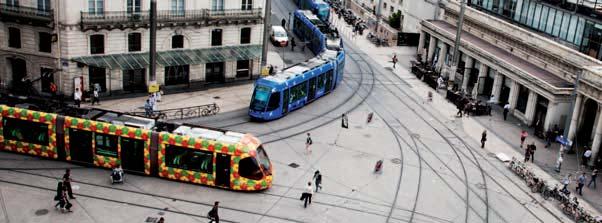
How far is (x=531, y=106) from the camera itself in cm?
6450

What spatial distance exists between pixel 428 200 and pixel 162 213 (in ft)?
56.6

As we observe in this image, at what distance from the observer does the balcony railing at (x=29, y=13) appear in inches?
2293

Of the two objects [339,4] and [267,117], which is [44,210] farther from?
[339,4]

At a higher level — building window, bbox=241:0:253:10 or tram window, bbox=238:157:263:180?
→ building window, bbox=241:0:253:10

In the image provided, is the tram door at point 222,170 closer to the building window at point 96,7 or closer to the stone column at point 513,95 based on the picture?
the building window at point 96,7

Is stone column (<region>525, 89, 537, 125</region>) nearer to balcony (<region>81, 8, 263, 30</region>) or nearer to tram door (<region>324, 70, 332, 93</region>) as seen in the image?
tram door (<region>324, 70, 332, 93</region>)

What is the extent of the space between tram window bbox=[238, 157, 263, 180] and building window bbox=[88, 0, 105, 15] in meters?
24.2

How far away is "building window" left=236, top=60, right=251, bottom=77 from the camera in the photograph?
233 feet

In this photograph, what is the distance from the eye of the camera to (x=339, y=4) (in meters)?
130

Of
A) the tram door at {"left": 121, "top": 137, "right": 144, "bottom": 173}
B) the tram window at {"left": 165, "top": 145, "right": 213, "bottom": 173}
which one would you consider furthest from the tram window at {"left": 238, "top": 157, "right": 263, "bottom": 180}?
the tram door at {"left": 121, "top": 137, "right": 144, "bottom": 173}

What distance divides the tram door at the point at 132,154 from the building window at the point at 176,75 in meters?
22.0

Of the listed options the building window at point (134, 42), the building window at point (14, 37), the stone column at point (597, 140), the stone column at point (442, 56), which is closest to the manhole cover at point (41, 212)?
the building window at point (14, 37)

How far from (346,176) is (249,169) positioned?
8.48 metres

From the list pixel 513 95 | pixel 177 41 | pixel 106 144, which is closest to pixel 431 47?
pixel 513 95
